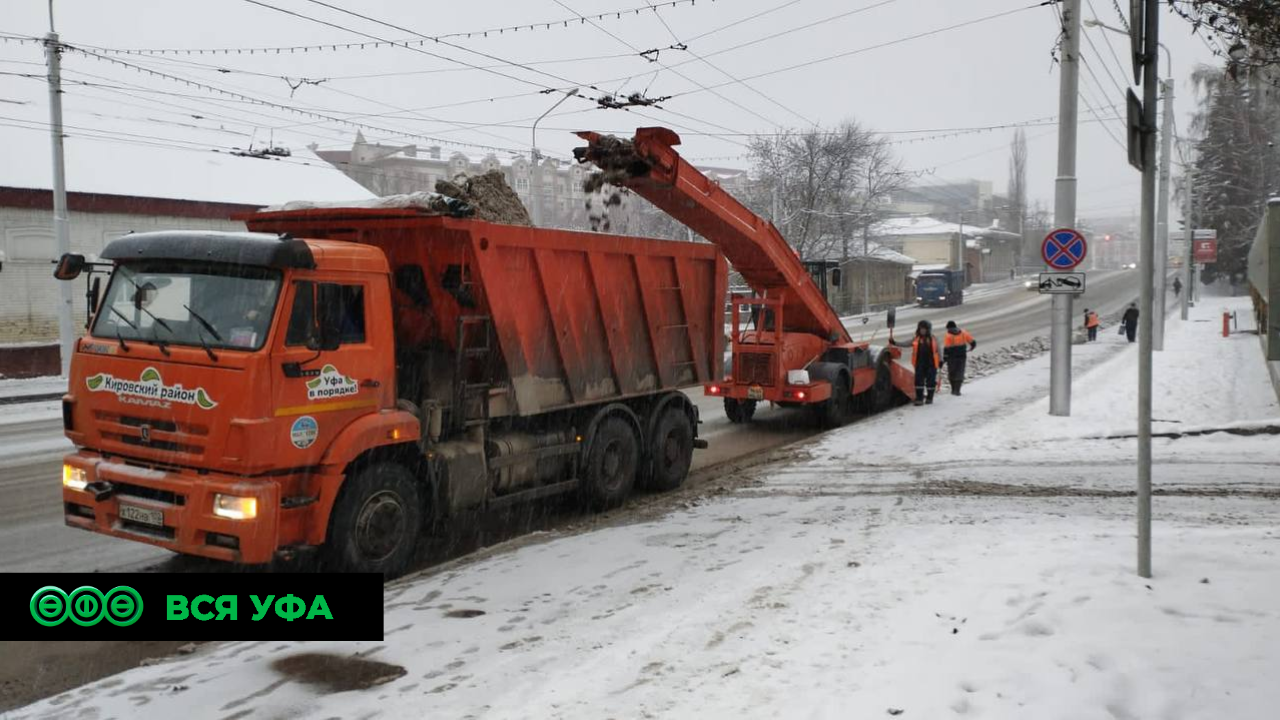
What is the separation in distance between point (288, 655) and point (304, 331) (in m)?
2.27

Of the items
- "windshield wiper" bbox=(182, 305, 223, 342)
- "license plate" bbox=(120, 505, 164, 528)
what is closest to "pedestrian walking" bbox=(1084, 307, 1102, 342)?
"windshield wiper" bbox=(182, 305, 223, 342)

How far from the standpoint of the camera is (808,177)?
48.5 m

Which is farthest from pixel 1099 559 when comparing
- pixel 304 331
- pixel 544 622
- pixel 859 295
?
pixel 859 295

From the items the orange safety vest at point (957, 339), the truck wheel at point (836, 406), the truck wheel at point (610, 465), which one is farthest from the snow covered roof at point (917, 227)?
the truck wheel at point (610, 465)

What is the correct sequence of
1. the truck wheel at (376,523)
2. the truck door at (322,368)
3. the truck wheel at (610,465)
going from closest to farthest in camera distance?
the truck door at (322,368) < the truck wheel at (376,523) < the truck wheel at (610,465)

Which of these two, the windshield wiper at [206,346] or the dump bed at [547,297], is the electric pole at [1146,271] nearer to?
the dump bed at [547,297]

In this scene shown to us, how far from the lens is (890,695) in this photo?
4.40 metres

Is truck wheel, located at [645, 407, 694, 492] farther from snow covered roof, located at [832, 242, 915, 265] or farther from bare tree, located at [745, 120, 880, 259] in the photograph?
snow covered roof, located at [832, 242, 915, 265]

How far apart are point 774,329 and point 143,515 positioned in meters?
10.4

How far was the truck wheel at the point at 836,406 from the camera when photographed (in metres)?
15.5

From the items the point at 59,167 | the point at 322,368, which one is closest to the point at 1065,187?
the point at 322,368

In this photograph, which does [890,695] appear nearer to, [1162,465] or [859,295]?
[1162,465]

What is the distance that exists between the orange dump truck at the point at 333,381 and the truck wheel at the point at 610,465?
44mm

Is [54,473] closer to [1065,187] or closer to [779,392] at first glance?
[779,392]
